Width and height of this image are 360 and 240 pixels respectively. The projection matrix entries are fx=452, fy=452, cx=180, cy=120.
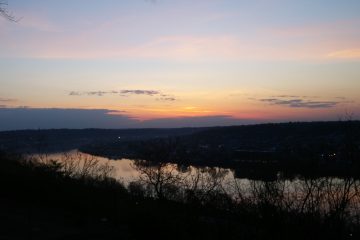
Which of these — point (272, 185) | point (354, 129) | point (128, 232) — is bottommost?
point (128, 232)

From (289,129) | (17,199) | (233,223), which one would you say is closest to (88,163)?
(17,199)

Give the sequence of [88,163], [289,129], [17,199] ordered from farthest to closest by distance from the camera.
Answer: [289,129]
[88,163]
[17,199]

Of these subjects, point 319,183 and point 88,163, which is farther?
point 88,163

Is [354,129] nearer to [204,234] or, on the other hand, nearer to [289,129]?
[204,234]

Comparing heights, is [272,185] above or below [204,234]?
above

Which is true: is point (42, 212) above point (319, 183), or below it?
below

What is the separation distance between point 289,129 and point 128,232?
4632 centimetres

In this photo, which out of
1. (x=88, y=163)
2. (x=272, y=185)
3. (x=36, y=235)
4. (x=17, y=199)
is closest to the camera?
(x=36, y=235)

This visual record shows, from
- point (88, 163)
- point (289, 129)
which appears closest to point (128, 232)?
point (88, 163)

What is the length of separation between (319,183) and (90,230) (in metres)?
3.93

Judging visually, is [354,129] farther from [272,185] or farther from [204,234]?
[204,234]

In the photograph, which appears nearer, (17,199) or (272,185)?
(272,185)

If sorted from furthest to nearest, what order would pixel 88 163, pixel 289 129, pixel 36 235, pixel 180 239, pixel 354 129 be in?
pixel 289 129 → pixel 88 163 → pixel 354 129 → pixel 36 235 → pixel 180 239

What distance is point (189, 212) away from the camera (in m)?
7.47
